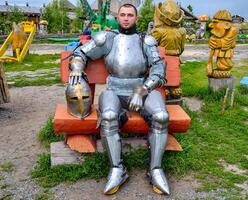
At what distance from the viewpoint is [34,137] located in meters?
4.71

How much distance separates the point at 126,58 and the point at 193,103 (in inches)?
115

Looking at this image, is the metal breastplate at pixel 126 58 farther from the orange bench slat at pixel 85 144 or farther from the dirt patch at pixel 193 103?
the dirt patch at pixel 193 103

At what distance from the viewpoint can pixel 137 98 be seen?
11.3 feet

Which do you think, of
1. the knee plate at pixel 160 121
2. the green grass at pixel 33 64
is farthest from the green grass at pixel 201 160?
the green grass at pixel 33 64

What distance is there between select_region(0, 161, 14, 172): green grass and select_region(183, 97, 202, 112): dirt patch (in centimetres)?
302

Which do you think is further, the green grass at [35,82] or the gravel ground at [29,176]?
the green grass at [35,82]

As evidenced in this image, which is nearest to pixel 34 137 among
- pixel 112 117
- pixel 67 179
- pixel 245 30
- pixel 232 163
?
pixel 67 179

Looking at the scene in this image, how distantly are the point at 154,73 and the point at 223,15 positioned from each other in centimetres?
310

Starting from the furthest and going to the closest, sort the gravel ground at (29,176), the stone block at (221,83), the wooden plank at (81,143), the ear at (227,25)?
the stone block at (221,83) < the ear at (227,25) < the wooden plank at (81,143) < the gravel ground at (29,176)

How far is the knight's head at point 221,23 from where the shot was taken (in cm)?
619

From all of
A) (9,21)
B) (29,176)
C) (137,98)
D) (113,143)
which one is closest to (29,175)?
(29,176)

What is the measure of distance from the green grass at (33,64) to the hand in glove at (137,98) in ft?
25.0

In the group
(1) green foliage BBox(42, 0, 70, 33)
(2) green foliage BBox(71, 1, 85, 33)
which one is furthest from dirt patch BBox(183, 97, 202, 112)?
(1) green foliage BBox(42, 0, 70, 33)

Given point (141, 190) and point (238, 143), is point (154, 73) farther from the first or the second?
point (238, 143)
